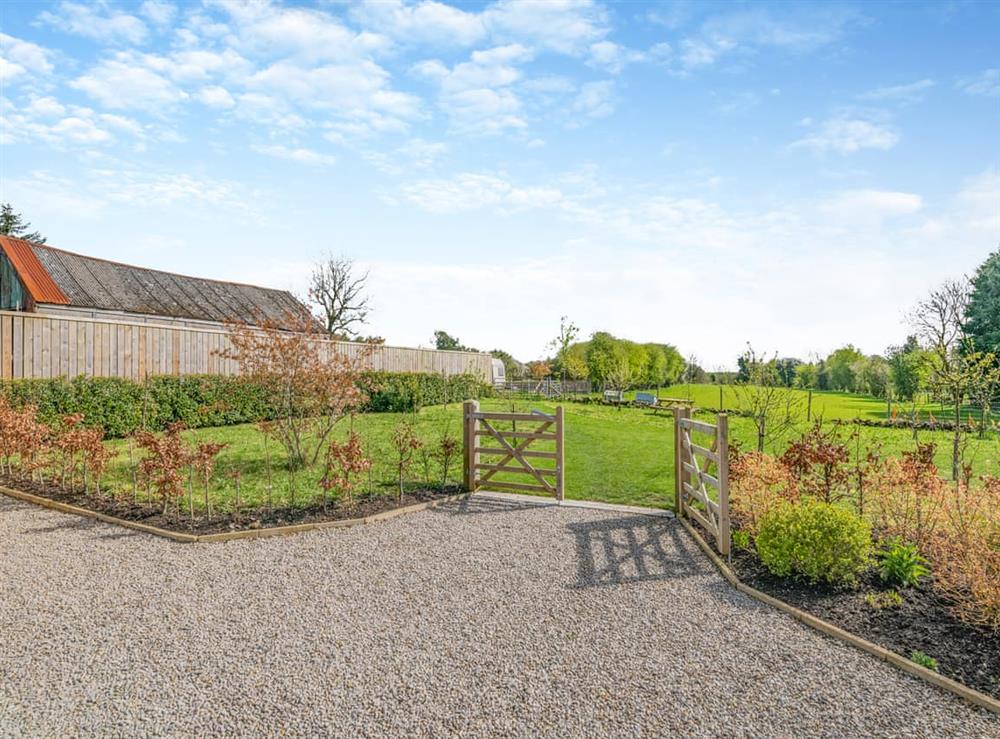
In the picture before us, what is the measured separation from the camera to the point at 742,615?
4238 millimetres

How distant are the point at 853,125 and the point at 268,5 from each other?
29.8 feet

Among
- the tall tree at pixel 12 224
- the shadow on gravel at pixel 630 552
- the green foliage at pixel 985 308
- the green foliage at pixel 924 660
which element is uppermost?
the tall tree at pixel 12 224

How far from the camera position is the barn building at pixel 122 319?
11945mm

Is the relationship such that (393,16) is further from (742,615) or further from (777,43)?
(742,615)

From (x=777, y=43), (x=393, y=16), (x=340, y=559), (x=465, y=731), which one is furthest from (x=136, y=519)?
(x=777, y=43)

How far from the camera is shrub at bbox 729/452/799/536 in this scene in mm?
6074

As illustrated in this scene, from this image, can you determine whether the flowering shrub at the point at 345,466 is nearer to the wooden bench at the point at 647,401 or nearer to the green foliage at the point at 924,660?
the green foliage at the point at 924,660

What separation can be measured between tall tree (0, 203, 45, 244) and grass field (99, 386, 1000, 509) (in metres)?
45.8

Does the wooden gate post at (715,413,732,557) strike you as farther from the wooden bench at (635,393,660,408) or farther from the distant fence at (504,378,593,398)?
the distant fence at (504,378,593,398)

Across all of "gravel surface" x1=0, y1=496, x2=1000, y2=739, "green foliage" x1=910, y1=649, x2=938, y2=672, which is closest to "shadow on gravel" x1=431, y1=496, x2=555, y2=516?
"gravel surface" x1=0, y1=496, x2=1000, y2=739

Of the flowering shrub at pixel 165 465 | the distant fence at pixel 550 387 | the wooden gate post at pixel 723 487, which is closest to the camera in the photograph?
the wooden gate post at pixel 723 487

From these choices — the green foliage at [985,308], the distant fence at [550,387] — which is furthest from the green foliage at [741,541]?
the green foliage at [985,308]

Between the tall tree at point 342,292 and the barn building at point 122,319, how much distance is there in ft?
28.1

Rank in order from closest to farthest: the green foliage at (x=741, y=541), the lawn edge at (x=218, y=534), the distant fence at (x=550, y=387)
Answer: the green foliage at (x=741, y=541)
the lawn edge at (x=218, y=534)
the distant fence at (x=550, y=387)
